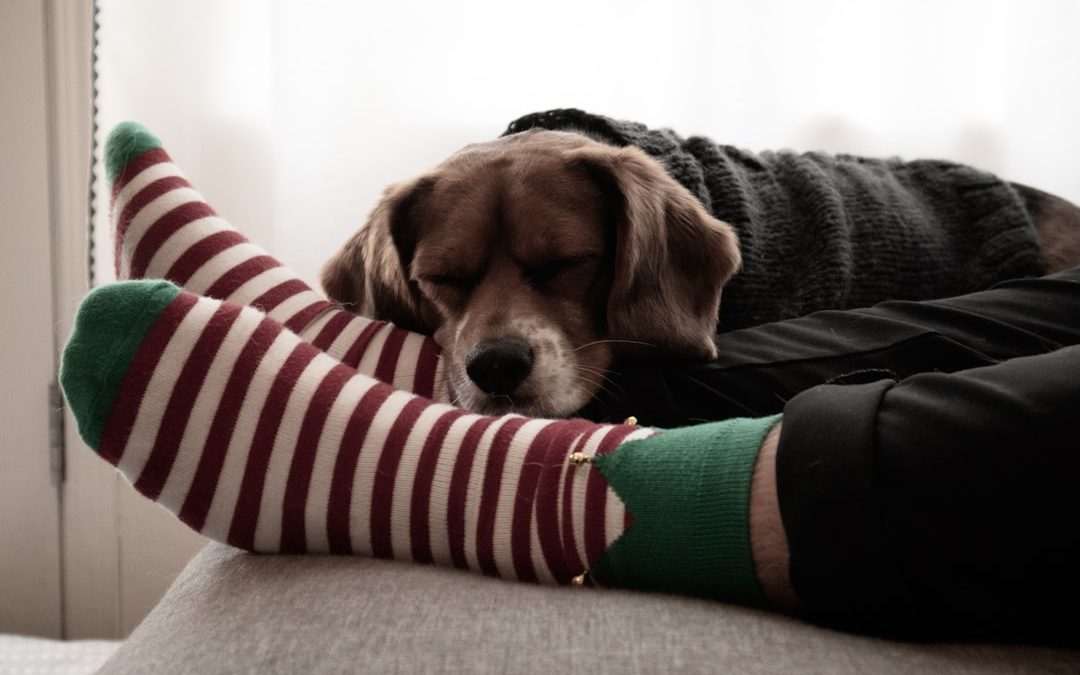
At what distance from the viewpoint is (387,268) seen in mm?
1612

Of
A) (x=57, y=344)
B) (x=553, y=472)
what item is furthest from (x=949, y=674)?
(x=57, y=344)

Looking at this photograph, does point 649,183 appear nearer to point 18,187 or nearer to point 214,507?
point 214,507

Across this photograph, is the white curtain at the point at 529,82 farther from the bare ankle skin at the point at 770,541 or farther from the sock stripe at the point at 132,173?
the bare ankle skin at the point at 770,541

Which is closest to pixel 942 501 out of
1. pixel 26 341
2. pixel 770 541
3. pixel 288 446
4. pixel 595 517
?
pixel 770 541

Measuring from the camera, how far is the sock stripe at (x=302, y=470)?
3.35 feet

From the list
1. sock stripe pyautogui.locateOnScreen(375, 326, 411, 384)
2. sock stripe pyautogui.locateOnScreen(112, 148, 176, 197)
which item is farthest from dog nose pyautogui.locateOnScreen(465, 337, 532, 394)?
sock stripe pyautogui.locateOnScreen(112, 148, 176, 197)

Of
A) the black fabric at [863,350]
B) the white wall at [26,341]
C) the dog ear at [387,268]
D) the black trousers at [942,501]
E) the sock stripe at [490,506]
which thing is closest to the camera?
the black trousers at [942,501]

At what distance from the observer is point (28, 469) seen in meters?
2.18

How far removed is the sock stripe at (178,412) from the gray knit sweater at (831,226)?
0.92 meters

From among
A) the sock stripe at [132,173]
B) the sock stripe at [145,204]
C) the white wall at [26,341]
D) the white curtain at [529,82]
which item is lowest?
the white wall at [26,341]

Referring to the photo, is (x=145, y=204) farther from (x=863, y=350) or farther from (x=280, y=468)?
(x=863, y=350)

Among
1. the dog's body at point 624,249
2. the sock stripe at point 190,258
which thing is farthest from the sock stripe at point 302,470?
the sock stripe at point 190,258

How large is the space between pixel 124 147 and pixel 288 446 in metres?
0.65

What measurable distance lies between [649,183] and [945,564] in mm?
927
